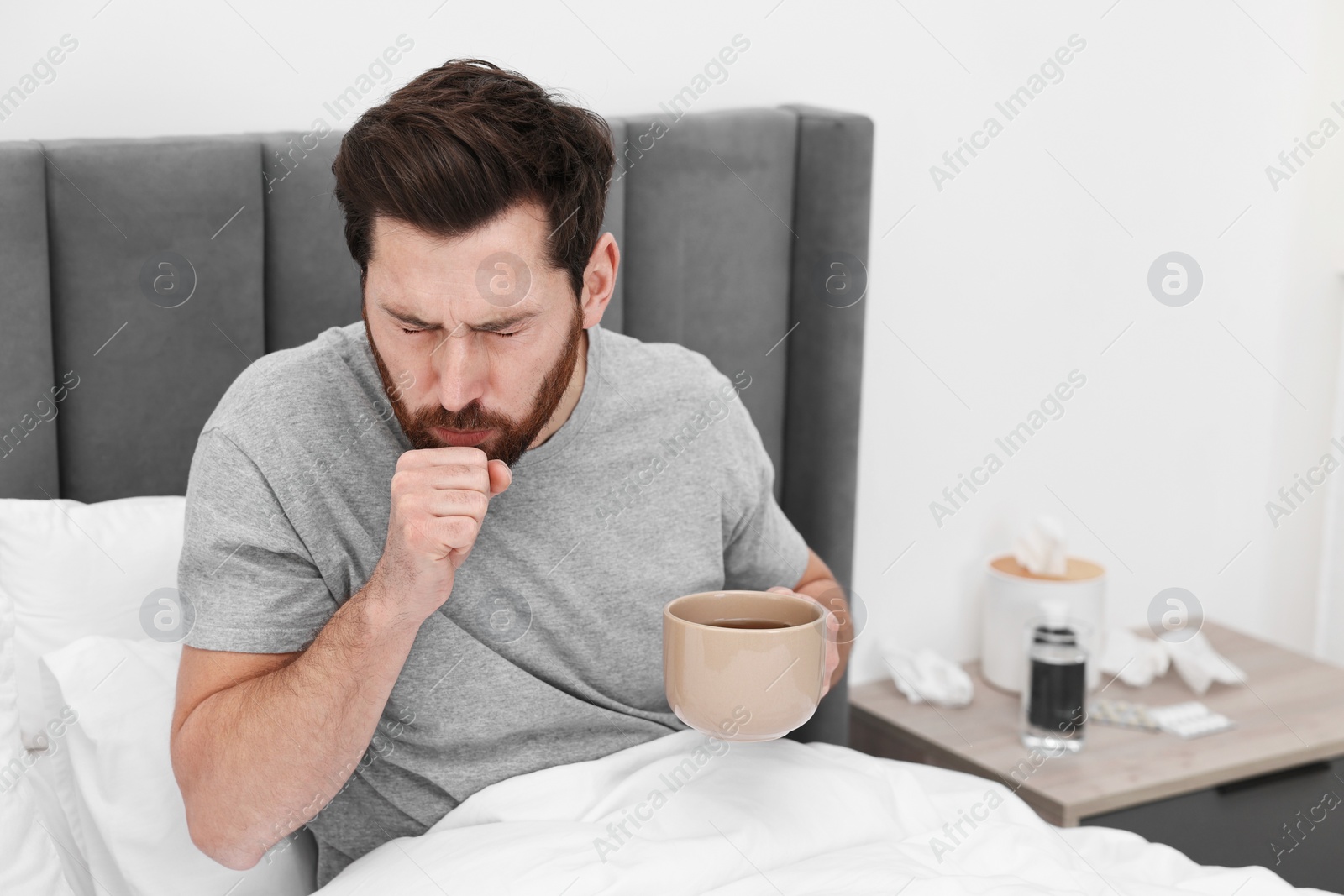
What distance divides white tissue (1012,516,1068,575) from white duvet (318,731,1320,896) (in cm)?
66

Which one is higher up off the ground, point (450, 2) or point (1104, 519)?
point (450, 2)

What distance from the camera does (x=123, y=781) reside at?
1096mm

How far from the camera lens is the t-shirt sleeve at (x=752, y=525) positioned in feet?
4.27

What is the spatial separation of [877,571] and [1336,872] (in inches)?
28.1

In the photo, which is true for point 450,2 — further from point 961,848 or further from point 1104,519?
point 1104,519

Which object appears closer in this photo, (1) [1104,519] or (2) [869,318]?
(2) [869,318]

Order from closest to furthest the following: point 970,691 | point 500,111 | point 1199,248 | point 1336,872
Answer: point 500,111
point 1336,872
point 970,691
point 1199,248

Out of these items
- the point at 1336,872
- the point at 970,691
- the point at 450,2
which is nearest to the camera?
the point at 450,2

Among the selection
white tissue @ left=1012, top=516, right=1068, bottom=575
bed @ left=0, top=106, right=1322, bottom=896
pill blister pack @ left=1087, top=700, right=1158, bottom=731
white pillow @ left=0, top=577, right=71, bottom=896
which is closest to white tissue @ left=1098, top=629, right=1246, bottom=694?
pill blister pack @ left=1087, top=700, right=1158, bottom=731

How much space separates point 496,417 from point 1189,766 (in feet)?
3.67

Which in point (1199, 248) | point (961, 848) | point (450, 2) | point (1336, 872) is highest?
point (450, 2)

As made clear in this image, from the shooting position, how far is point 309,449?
1072mm

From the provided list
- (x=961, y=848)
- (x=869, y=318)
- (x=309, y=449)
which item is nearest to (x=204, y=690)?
(x=309, y=449)

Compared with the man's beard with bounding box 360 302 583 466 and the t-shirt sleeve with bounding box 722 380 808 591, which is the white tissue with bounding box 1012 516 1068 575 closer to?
the t-shirt sleeve with bounding box 722 380 808 591
